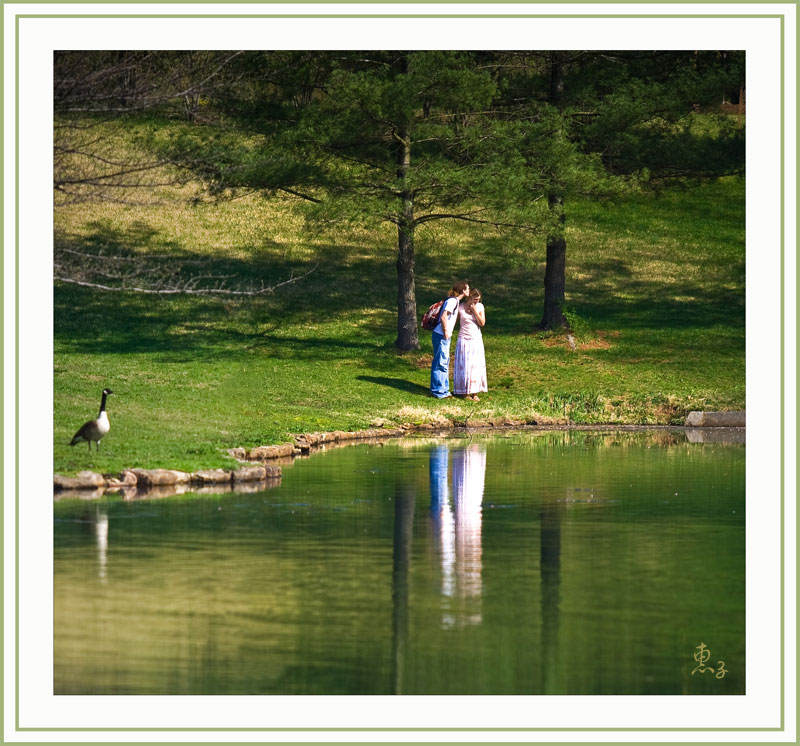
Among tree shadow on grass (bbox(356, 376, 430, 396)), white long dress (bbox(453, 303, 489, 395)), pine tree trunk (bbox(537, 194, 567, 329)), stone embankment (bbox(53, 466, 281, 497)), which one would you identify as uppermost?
pine tree trunk (bbox(537, 194, 567, 329))

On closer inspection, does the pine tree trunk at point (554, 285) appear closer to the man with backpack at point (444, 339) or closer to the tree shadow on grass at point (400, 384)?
the tree shadow on grass at point (400, 384)

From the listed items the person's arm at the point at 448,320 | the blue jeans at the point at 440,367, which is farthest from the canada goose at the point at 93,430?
the blue jeans at the point at 440,367

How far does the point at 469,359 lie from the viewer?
26.3m

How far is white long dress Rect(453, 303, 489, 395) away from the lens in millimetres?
26281

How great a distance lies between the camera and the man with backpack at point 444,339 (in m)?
26.0

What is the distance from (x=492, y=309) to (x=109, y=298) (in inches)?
412

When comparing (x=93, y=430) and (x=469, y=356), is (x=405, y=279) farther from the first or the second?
(x=93, y=430)

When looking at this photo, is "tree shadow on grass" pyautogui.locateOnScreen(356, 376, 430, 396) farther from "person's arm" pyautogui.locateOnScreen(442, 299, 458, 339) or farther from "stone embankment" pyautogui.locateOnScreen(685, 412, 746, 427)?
"stone embankment" pyautogui.locateOnScreen(685, 412, 746, 427)

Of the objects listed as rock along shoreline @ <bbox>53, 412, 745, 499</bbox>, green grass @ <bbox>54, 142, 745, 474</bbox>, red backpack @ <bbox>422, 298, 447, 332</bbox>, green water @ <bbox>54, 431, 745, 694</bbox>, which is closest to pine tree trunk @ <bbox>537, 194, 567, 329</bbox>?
green grass @ <bbox>54, 142, 745, 474</bbox>

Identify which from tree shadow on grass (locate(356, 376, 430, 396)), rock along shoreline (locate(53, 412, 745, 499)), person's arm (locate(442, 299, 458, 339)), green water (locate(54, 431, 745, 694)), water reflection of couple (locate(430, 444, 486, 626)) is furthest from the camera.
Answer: tree shadow on grass (locate(356, 376, 430, 396))

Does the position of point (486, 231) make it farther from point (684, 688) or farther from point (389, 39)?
point (684, 688)

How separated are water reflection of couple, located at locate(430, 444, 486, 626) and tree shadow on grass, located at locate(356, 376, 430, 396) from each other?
20.6ft

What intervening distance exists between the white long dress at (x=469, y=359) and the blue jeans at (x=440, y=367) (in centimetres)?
22
